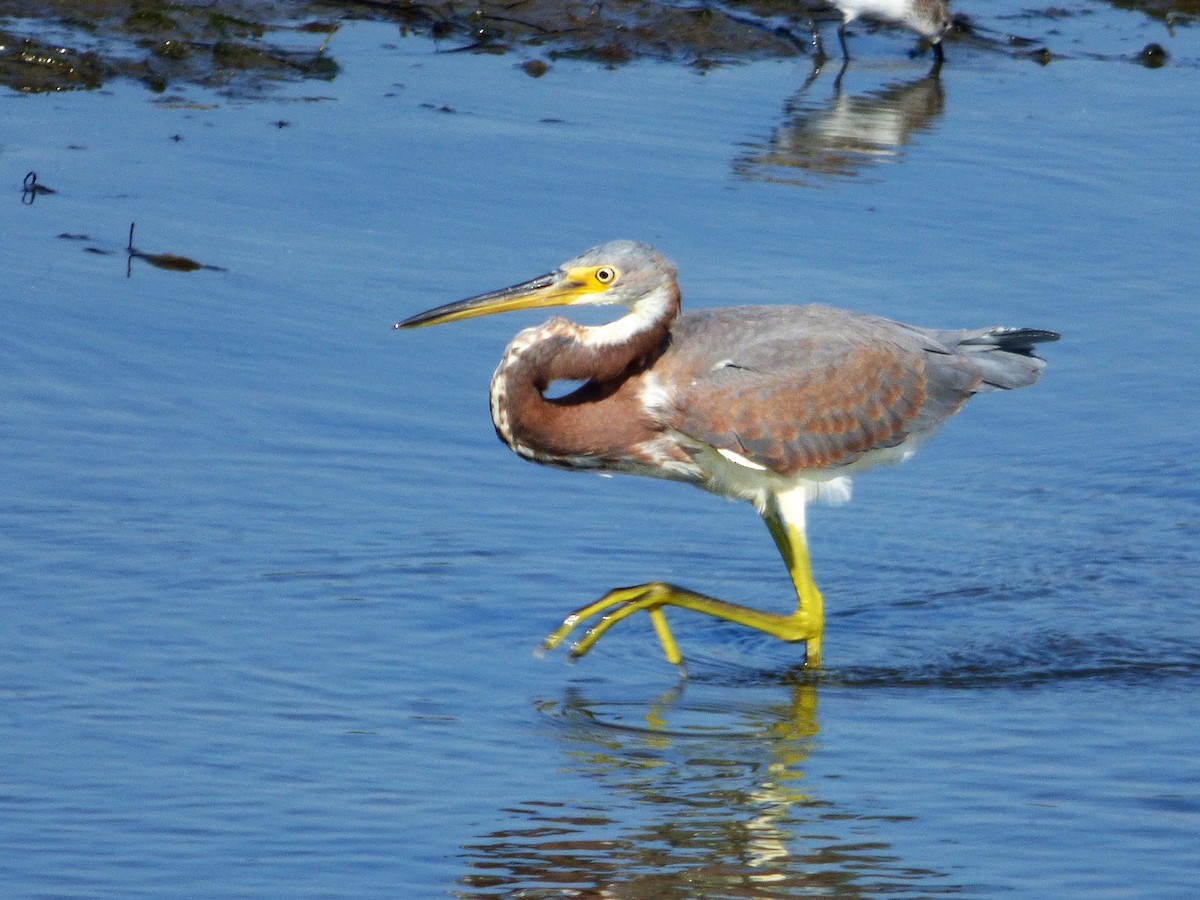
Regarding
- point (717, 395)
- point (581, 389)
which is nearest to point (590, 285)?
point (581, 389)

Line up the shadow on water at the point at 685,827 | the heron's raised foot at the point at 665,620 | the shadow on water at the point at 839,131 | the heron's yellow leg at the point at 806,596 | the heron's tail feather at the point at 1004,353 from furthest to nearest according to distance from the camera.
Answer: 1. the shadow on water at the point at 839,131
2. the heron's tail feather at the point at 1004,353
3. the heron's yellow leg at the point at 806,596
4. the heron's raised foot at the point at 665,620
5. the shadow on water at the point at 685,827

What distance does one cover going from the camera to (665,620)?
7.20m

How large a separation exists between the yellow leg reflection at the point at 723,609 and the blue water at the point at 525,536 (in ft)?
0.38

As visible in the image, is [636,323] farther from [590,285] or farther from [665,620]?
[665,620]

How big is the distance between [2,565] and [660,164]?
19.6ft

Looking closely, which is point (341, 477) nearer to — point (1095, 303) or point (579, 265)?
point (579, 265)

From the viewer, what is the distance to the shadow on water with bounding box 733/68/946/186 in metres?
12.0

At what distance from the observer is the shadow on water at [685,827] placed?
5098mm

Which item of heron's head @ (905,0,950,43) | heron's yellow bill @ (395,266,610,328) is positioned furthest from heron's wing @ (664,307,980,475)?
heron's head @ (905,0,950,43)

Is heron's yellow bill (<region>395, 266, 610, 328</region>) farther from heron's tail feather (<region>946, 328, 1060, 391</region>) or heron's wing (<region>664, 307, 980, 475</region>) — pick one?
heron's tail feather (<region>946, 328, 1060, 391</region>)

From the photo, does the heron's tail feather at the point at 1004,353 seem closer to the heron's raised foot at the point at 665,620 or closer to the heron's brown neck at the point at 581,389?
the heron's raised foot at the point at 665,620

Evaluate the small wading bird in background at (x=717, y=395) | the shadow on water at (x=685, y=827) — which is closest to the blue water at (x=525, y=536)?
the shadow on water at (x=685, y=827)

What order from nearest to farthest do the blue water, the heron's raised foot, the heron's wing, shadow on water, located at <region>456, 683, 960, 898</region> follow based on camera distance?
shadow on water, located at <region>456, 683, 960, 898</region>
the blue water
the heron's raised foot
the heron's wing

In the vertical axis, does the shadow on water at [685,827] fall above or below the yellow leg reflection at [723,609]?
below
